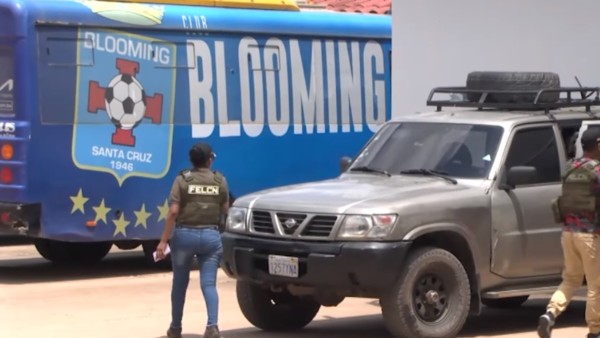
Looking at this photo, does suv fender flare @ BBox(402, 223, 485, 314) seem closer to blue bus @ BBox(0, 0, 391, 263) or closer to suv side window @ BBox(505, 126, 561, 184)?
suv side window @ BBox(505, 126, 561, 184)

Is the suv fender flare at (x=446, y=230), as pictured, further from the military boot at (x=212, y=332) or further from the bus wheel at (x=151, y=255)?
the bus wheel at (x=151, y=255)

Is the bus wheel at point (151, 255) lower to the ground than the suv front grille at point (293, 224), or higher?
lower

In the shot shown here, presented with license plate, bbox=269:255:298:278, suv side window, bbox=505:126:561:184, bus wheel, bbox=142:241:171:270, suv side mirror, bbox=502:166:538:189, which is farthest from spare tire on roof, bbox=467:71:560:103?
bus wheel, bbox=142:241:171:270

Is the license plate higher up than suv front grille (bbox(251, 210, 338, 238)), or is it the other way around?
suv front grille (bbox(251, 210, 338, 238))

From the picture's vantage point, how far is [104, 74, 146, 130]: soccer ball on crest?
15.5 metres

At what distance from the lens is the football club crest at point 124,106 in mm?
15297

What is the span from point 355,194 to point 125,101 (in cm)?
525

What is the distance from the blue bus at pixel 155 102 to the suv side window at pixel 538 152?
5.31m

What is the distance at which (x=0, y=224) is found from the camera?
15148 mm

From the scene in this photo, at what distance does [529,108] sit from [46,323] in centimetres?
469

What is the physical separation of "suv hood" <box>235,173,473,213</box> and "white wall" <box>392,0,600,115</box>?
10.7ft

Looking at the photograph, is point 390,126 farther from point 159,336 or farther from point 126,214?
point 126,214

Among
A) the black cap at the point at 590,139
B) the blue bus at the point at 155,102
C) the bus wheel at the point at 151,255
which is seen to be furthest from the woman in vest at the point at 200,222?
the bus wheel at the point at 151,255

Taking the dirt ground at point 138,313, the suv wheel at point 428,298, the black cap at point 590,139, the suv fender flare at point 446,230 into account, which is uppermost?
the black cap at point 590,139
